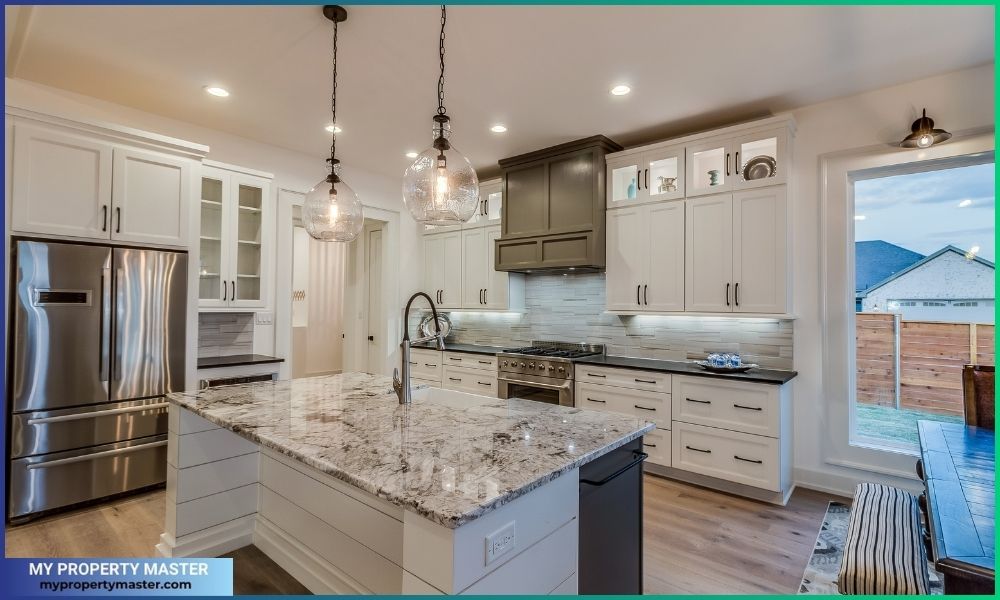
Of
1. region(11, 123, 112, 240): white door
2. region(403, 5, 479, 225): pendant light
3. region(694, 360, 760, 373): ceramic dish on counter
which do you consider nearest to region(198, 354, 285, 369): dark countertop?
region(11, 123, 112, 240): white door

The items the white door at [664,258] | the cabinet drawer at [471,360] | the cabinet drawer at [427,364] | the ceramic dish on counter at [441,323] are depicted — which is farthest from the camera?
the ceramic dish on counter at [441,323]

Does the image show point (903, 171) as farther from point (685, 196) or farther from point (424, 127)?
point (424, 127)

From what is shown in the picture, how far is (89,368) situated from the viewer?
9.93 feet

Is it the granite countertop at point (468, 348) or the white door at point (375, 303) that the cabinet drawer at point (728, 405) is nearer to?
the granite countertop at point (468, 348)

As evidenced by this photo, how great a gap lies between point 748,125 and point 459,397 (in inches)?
116

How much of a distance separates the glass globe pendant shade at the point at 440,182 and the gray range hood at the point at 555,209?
227 centimetres

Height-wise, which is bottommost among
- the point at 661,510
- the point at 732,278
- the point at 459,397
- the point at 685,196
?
the point at 661,510

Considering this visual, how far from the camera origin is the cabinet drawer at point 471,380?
15.6ft

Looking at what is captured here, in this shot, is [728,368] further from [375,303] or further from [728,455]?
[375,303]

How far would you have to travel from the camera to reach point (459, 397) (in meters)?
2.40

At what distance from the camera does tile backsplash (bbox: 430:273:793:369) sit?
371 cm

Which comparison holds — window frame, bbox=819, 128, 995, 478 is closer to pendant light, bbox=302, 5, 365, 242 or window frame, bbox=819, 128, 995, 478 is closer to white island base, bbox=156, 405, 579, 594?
white island base, bbox=156, 405, 579, 594

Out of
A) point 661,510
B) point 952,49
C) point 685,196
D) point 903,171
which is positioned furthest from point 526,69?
point 661,510

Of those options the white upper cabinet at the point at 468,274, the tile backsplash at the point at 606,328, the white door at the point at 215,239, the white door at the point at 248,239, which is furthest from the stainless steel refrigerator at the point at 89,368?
the tile backsplash at the point at 606,328
